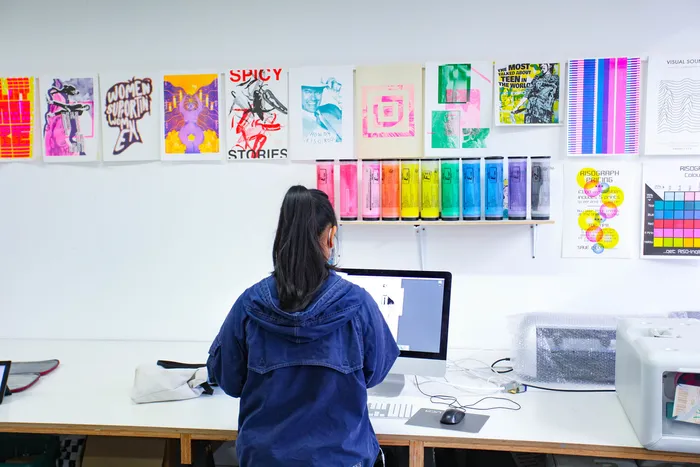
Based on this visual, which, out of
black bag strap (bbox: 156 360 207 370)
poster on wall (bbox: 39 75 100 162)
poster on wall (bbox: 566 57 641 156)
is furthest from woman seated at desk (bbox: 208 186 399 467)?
poster on wall (bbox: 39 75 100 162)

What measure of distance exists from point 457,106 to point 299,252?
1309mm

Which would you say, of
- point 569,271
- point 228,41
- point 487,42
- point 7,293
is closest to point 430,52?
point 487,42

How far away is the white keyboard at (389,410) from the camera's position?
1793 millimetres

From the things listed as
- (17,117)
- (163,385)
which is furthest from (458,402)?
(17,117)

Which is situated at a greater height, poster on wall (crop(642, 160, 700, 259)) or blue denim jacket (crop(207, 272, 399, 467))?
poster on wall (crop(642, 160, 700, 259))

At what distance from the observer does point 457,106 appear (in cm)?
240

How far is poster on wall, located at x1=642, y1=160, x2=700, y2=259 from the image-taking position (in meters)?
2.32

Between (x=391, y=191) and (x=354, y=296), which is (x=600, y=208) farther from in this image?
(x=354, y=296)

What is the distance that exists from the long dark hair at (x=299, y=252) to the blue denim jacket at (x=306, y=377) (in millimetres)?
30

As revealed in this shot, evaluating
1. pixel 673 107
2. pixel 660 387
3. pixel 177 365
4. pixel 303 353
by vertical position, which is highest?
pixel 673 107

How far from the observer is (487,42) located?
7.88 ft

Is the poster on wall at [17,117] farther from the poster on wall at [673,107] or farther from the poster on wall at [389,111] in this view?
the poster on wall at [673,107]

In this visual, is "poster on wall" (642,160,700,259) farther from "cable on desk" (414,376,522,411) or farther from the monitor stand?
the monitor stand

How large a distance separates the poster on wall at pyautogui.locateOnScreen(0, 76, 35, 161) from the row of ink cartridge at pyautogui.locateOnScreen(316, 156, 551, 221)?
1.45m
